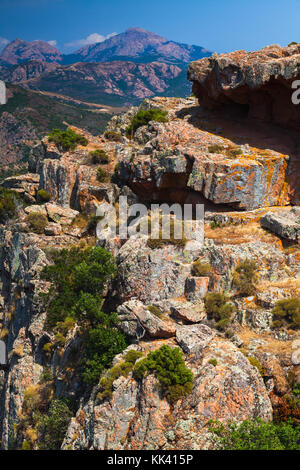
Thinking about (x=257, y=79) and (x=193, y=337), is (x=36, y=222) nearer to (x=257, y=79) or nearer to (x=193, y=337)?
(x=193, y=337)

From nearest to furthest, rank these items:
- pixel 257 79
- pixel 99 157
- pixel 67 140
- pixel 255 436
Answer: pixel 255 436 < pixel 257 79 < pixel 99 157 < pixel 67 140

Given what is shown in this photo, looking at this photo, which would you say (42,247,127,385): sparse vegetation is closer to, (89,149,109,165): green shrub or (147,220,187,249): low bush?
(147,220,187,249): low bush

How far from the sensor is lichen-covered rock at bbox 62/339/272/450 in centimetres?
1402

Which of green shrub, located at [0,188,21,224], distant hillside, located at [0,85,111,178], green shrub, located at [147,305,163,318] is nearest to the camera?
green shrub, located at [147,305,163,318]

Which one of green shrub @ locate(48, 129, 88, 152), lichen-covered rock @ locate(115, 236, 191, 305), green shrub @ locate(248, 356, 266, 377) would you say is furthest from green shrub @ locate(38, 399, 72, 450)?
green shrub @ locate(48, 129, 88, 152)

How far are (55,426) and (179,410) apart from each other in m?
8.20

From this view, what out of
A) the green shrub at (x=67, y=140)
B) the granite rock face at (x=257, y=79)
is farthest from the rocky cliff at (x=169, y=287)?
the granite rock face at (x=257, y=79)

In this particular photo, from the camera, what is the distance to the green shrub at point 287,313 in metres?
18.1

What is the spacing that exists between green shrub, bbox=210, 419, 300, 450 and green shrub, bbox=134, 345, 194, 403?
6.09ft

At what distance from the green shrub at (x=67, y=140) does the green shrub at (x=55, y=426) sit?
102 ft

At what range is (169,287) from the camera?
22062 millimetres

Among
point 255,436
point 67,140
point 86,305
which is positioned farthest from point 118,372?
point 67,140

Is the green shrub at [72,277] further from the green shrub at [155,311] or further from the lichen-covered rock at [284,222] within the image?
the lichen-covered rock at [284,222]
